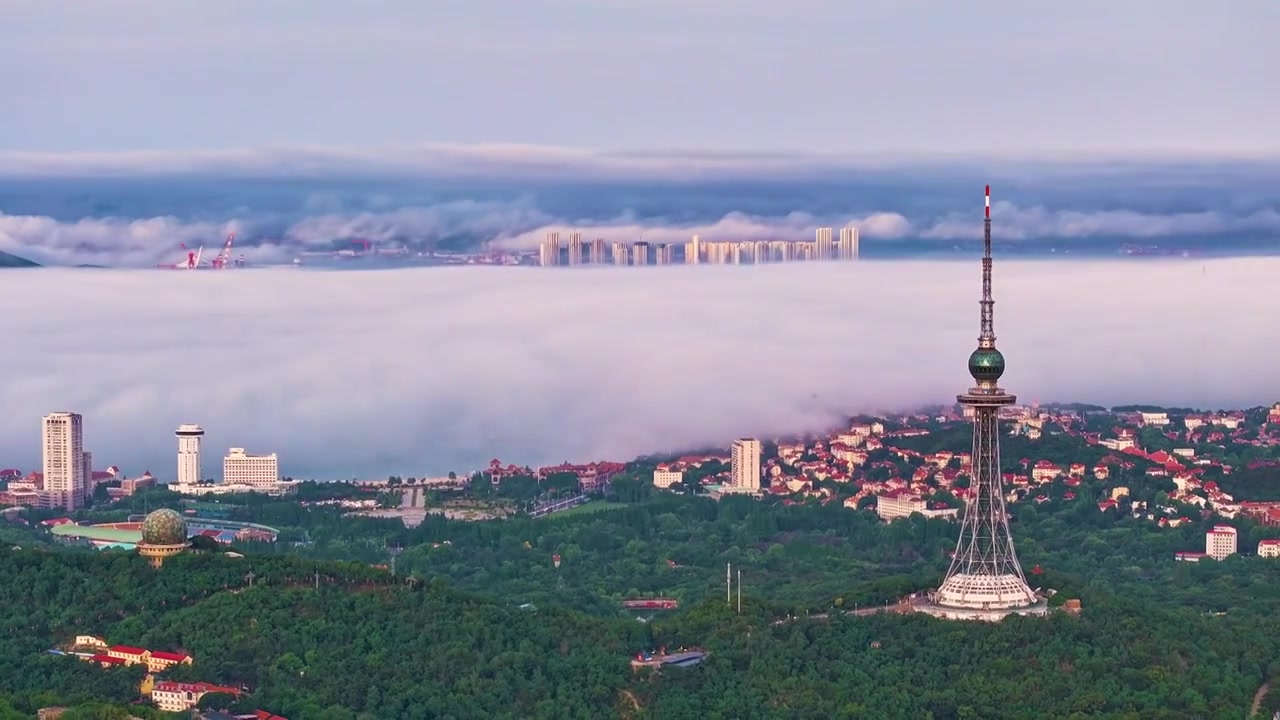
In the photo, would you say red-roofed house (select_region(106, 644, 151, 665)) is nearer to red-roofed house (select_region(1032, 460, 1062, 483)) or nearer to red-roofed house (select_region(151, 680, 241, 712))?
red-roofed house (select_region(151, 680, 241, 712))

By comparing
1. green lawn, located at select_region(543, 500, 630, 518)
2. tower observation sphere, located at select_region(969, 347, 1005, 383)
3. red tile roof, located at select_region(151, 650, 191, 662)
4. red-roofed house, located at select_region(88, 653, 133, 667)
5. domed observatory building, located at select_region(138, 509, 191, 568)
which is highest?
tower observation sphere, located at select_region(969, 347, 1005, 383)

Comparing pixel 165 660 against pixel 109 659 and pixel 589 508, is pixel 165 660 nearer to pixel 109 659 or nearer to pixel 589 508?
pixel 109 659

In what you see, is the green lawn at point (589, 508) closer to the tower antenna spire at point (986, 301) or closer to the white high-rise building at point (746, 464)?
the white high-rise building at point (746, 464)

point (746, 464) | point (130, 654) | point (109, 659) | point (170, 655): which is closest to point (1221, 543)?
point (746, 464)

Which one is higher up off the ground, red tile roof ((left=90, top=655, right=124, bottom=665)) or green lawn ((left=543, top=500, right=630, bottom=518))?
green lawn ((left=543, top=500, right=630, bottom=518))

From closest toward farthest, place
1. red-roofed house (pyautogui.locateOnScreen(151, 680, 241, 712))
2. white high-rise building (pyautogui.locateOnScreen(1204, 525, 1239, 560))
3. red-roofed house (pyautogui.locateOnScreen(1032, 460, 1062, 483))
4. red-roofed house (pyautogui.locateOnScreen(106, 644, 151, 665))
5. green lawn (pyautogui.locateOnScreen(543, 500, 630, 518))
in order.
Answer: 1. red-roofed house (pyautogui.locateOnScreen(151, 680, 241, 712))
2. red-roofed house (pyautogui.locateOnScreen(106, 644, 151, 665))
3. white high-rise building (pyautogui.locateOnScreen(1204, 525, 1239, 560))
4. green lawn (pyautogui.locateOnScreen(543, 500, 630, 518))
5. red-roofed house (pyautogui.locateOnScreen(1032, 460, 1062, 483))

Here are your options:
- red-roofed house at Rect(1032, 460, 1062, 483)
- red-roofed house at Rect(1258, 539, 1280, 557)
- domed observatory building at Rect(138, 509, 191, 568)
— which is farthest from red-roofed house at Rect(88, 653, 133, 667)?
red-roofed house at Rect(1032, 460, 1062, 483)

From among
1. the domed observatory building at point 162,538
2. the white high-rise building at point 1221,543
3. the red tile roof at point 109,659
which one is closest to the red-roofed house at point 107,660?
the red tile roof at point 109,659
